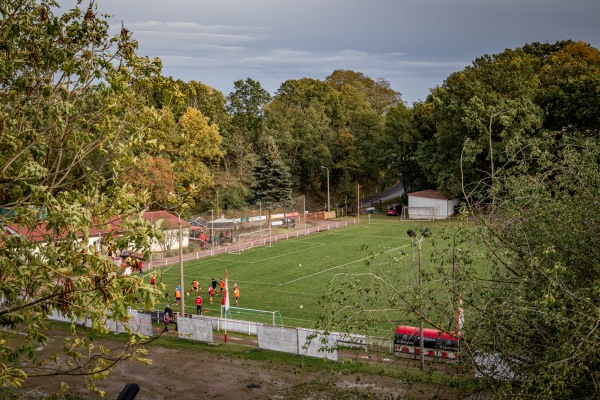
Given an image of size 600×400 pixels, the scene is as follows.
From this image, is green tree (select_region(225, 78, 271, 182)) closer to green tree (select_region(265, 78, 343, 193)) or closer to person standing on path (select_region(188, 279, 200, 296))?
green tree (select_region(265, 78, 343, 193))

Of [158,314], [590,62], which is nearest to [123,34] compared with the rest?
[158,314]

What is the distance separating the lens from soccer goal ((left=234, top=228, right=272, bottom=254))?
52.1 m

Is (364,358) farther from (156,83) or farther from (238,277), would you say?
(238,277)

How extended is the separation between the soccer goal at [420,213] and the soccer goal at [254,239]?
14.9 m

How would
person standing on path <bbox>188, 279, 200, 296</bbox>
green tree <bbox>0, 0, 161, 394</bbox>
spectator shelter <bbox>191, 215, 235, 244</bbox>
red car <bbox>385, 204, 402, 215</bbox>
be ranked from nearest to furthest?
1. green tree <bbox>0, 0, 161, 394</bbox>
2. person standing on path <bbox>188, 279, 200, 296</bbox>
3. spectator shelter <bbox>191, 215, 235, 244</bbox>
4. red car <bbox>385, 204, 402, 215</bbox>

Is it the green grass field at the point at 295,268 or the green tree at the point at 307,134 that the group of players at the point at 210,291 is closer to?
the green grass field at the point at 295,268

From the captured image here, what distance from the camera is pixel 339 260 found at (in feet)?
150

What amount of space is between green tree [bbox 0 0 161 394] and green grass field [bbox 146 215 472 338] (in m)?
16.6

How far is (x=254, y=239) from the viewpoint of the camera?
5556 cm

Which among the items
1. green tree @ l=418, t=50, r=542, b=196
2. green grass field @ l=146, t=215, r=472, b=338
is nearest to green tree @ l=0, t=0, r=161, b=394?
green grass field @ l=146, t=215, r=472, b=338

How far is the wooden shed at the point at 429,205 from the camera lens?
62719 mm

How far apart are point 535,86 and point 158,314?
4315cm

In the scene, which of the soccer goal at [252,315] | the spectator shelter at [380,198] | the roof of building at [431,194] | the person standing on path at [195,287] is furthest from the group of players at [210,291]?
the spectator shelter at [380,198]

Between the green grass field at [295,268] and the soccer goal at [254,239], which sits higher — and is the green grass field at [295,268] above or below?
below
